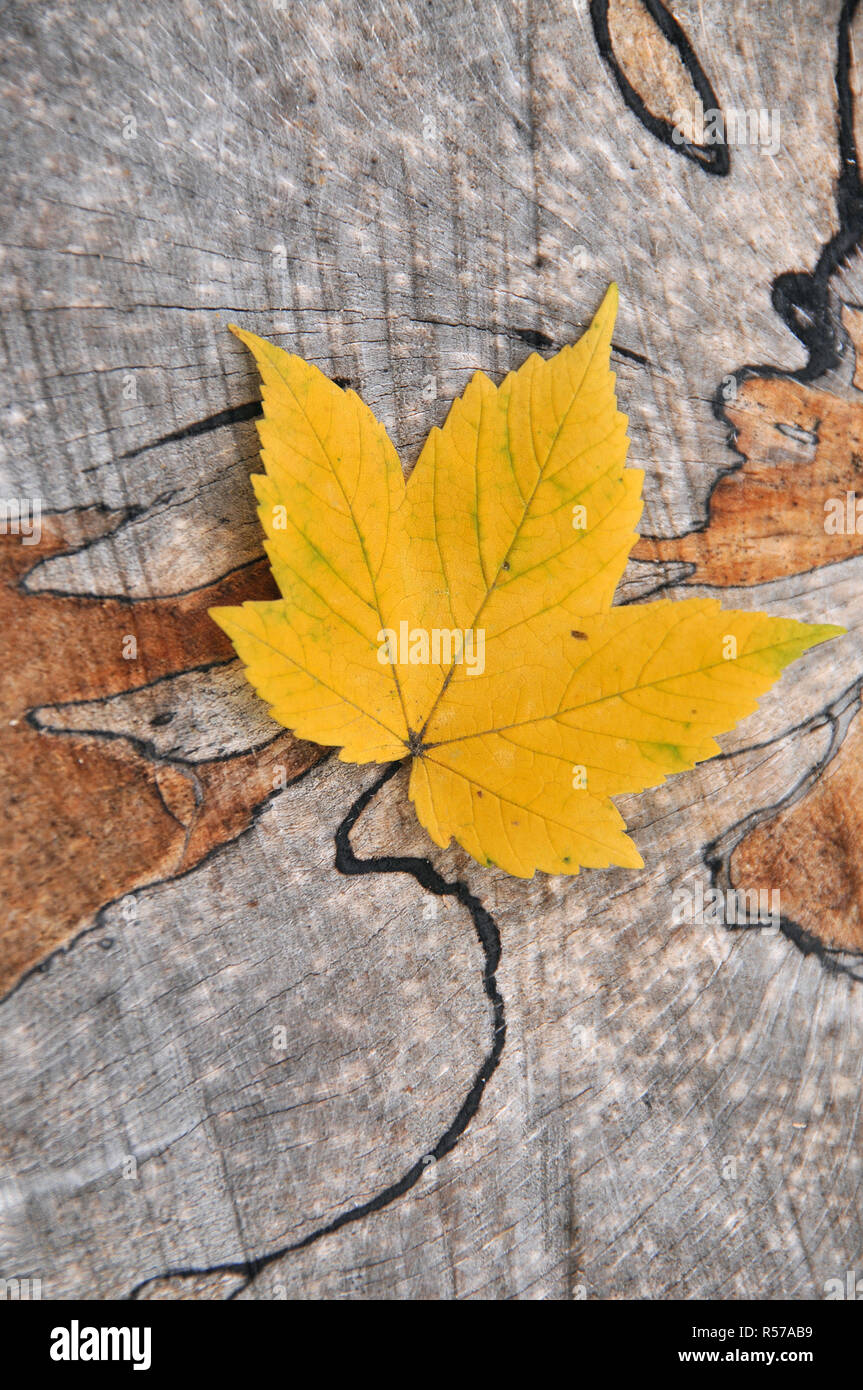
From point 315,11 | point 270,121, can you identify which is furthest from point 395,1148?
point 315,11

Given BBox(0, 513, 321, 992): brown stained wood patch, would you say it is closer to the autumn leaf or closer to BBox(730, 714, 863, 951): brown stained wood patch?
the autumn leaf

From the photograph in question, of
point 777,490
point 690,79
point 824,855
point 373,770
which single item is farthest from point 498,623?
point 690,79

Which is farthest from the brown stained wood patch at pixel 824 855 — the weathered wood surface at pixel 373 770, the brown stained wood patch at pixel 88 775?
the brown stained wood patch at pixel 88 775

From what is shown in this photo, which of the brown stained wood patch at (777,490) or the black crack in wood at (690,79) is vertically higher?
the black crack in wood at (690,79)

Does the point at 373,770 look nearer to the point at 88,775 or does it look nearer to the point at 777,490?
the point at 88,775

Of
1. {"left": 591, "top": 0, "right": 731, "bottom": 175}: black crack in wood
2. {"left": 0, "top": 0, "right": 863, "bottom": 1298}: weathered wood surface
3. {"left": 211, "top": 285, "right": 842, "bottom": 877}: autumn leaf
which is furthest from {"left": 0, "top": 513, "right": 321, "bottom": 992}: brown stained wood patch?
{"left": 591, "top": 0, "right": 731, "bottom": 175}: black crack in wood

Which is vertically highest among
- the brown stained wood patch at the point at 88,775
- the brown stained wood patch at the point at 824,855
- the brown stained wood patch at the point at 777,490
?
the brown stained wood patch at the point at 777,490

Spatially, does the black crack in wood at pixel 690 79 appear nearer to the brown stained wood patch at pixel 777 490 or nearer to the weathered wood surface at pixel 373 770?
the weathered wood surface at pixel 373 770
